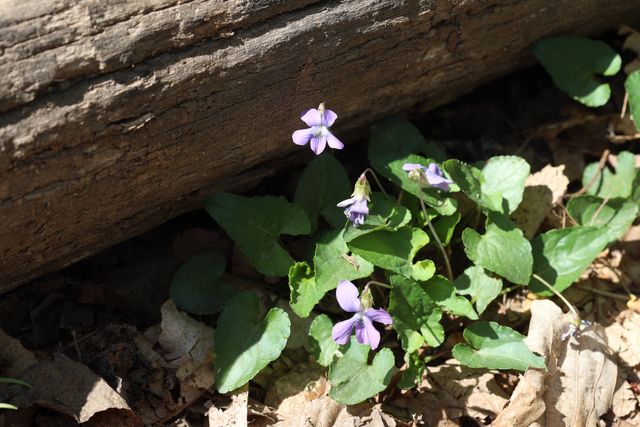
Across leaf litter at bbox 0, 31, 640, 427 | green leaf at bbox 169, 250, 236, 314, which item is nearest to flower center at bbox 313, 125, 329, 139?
leaf litter at bbox 0, 31, 640, 427

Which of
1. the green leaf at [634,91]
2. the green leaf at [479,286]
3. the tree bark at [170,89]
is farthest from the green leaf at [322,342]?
the green leaf at [634,91]

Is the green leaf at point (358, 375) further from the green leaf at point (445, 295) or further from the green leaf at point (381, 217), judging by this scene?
the green leaf at point (381, 217)

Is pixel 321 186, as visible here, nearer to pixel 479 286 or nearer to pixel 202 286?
pixel 202 286

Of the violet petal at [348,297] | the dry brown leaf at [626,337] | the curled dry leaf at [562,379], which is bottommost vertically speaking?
Answer: the dry brown leaf at [626,337]

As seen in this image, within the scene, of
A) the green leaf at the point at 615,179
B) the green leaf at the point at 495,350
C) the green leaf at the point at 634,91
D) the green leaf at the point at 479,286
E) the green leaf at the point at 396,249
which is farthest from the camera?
the green leaf at the point at 615,179

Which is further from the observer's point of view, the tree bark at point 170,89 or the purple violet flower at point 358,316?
the purple violet flower at point 358,316

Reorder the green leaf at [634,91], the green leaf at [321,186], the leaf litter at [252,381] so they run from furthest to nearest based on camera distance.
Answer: the green leaf at [634,91] → the green leaf at [321,186] → the leaf litter at [252,381]

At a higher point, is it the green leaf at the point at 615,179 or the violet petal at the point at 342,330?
the violet petal at the point at 342,330

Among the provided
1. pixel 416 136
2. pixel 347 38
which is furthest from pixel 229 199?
pixel 416 136

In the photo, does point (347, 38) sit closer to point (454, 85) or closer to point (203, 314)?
point (454, 85)
